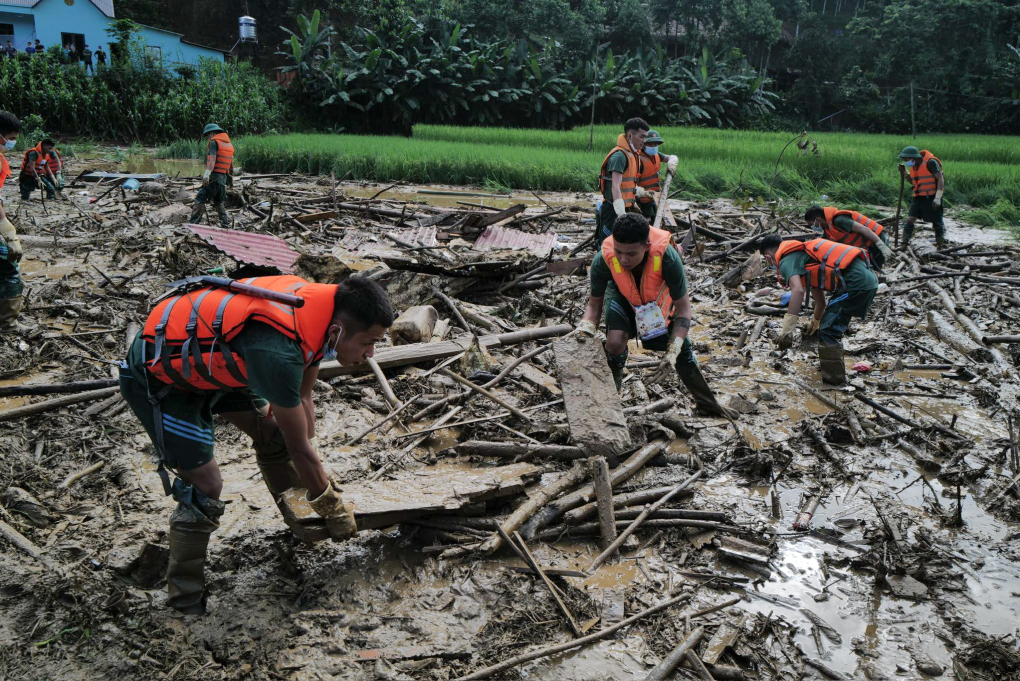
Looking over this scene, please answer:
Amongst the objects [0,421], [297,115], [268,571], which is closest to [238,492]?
[268,571]

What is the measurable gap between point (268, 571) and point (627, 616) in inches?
72.5

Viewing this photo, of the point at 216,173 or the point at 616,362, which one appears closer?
the point at 616,362

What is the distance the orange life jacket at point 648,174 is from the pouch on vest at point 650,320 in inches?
169

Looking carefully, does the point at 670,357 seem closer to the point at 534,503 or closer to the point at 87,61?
the point at 534,503

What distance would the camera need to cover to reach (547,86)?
104 feet

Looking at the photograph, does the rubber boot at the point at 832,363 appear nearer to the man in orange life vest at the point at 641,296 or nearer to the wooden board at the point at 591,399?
the man in orange life vest at the point at 641,296

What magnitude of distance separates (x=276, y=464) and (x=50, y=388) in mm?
2458

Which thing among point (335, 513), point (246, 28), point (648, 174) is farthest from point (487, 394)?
point (246, 28)

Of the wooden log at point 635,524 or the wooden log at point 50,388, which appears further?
the wooden log at point 50,388

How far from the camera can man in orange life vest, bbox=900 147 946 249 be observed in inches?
452

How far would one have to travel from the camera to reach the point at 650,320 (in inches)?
201

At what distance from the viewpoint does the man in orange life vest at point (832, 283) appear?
648cm

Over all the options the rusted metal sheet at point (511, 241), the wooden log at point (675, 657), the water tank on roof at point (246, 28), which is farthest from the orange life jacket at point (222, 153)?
the water tank on roof at point (246, 28)

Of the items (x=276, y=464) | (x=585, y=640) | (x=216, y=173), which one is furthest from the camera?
(x=216, y=173)
